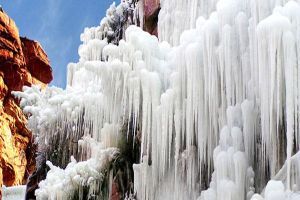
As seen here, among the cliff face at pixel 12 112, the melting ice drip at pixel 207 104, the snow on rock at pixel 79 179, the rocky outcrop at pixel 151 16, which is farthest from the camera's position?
the cliff face at pixel 12 112

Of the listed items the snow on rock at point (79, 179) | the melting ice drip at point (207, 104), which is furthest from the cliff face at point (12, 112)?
the melting ice drip at point (207, 104)

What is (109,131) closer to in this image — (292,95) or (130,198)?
(130,198)

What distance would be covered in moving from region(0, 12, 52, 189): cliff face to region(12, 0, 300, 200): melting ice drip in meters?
19.6

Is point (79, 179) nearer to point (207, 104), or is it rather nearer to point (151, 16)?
point (207, 104)

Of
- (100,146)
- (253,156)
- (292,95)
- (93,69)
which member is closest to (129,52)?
(93,69)

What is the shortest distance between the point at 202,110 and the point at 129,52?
68.5 inches

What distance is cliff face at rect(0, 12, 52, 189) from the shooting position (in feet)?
95.9

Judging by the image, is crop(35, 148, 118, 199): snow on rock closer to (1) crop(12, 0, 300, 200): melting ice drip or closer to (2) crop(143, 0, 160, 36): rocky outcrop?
(1) crop(12, 0, 300, 200): melting ice drip

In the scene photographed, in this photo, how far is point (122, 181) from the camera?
10391 mm

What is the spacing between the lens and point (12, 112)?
30.6 m

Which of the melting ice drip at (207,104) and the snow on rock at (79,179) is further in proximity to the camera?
the snow on rock at (79,179)

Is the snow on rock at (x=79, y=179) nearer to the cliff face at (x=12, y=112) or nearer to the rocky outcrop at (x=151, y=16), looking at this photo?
the rocky outcrop at (x=151, y=16)

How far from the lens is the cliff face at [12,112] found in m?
29.2

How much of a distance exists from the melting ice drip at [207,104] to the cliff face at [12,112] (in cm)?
1956
